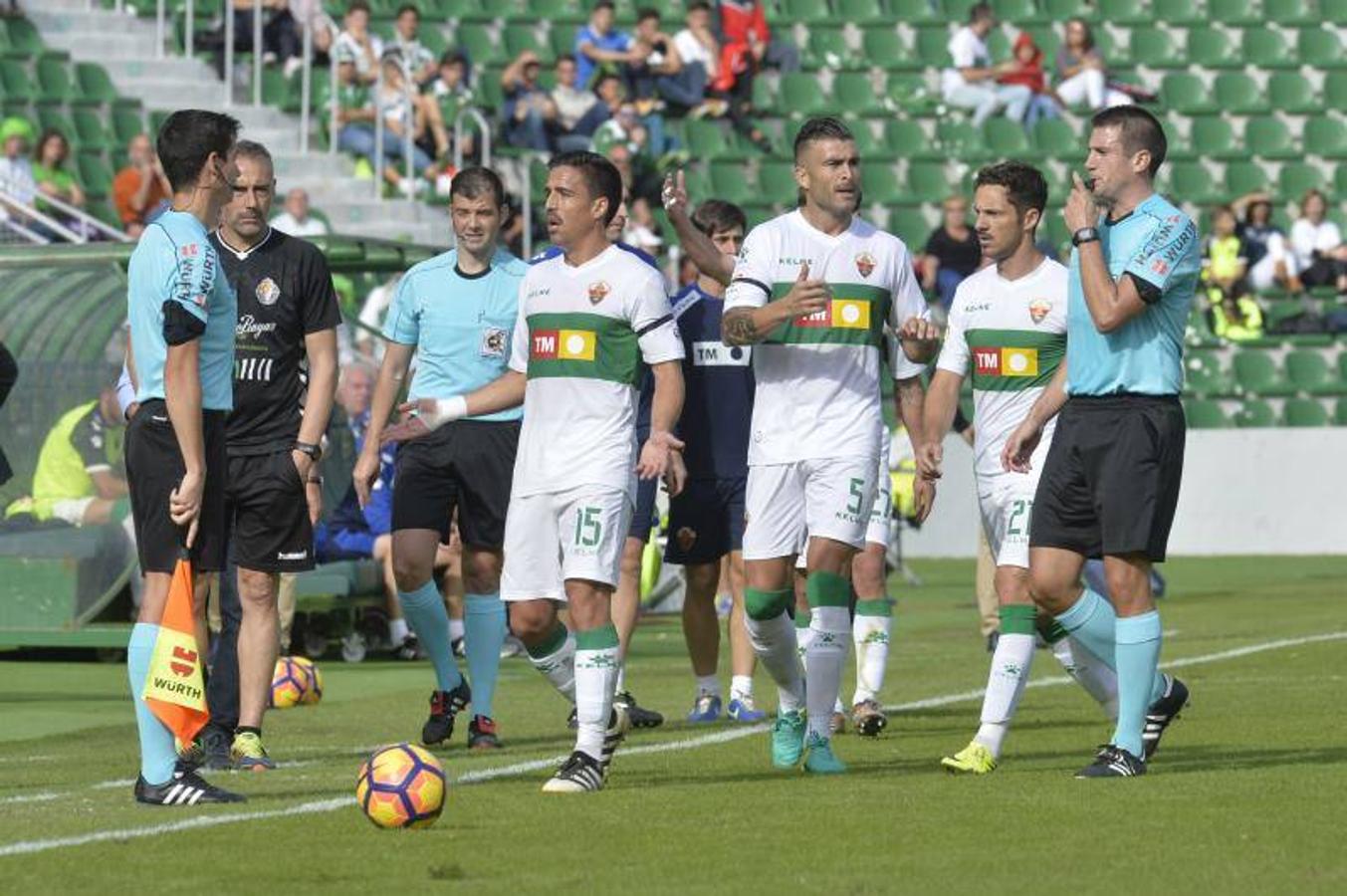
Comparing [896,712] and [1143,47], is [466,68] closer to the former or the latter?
[1143,47]

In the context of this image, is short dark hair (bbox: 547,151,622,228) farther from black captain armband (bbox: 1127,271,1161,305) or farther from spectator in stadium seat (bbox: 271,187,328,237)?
spectator in stadium seat (bbox: 271,187,328,237)

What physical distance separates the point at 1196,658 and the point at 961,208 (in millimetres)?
11209

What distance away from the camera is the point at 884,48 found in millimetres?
30078

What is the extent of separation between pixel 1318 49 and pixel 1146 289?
879 inches

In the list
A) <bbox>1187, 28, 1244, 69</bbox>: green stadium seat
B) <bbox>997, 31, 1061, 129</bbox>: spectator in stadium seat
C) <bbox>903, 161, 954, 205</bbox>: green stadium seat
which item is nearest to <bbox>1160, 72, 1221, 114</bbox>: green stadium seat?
<bbox>1187, 28, 1244, 69</bbox>: green stadium seat

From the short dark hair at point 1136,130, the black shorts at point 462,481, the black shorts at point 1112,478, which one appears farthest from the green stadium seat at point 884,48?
the black shorts at point 1112,478

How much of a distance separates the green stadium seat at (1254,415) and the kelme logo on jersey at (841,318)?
1764 centimetres

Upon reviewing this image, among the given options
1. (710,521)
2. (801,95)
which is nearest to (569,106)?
(801,95)

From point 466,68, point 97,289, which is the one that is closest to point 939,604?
point 97,289

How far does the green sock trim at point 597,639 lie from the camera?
8.95 m

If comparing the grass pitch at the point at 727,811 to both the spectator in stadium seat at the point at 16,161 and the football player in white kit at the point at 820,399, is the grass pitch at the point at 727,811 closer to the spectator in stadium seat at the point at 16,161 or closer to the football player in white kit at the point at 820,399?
the football player in white kit at the point at 820,399

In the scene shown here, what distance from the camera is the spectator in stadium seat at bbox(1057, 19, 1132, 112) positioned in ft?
96.6

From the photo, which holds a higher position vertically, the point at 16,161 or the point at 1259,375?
the point at 16,161

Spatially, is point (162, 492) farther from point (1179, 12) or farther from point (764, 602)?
point (1179, 12)
